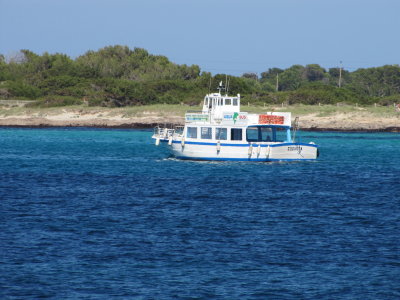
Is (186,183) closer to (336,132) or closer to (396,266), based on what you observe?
(396,266)

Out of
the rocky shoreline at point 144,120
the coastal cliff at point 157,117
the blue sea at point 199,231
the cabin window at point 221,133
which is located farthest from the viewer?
the coastal cliff at point 157,117

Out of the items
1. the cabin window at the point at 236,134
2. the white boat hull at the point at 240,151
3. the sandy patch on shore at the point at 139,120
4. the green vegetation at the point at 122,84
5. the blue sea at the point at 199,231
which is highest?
the green vegetation at the point at 122,84

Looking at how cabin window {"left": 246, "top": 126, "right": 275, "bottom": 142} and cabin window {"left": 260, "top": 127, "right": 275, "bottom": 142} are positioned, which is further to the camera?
cabin window {"left": 260, "top": 127, "right": 275, "bottom": 142}

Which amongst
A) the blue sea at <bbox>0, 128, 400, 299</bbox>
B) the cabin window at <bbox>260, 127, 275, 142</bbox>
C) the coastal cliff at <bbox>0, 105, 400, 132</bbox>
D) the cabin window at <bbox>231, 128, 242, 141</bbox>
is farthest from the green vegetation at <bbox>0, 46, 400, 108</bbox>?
the blue sea at <bbox>0, 128, 400, 299</bbox>

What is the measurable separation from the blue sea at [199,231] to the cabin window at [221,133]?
6.06 ft

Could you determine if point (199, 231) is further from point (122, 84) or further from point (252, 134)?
point (122, 84)

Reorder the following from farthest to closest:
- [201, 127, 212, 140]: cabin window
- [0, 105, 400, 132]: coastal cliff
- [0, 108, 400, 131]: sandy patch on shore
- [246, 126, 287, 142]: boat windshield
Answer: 1. [0, 105, 400, 132]: coastal cliff
2. [0, 108, 400, 131]: sandy patch on shore
3. [246, 126, 287, 142]: boat windshield
4. [201, 127, 212, 140]: cabin window

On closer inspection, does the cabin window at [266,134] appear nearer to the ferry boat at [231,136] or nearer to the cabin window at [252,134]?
the ferry boat at [231,136]

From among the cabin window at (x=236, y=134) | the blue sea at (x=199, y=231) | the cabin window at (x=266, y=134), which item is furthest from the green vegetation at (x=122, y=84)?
the blue sea at (x=199, y=231)

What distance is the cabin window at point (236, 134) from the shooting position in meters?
52.1

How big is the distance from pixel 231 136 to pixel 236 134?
A: 0.38 m

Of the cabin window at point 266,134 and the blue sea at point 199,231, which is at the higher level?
the cabin window at point 266,134

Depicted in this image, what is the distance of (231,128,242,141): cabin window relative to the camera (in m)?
52.1

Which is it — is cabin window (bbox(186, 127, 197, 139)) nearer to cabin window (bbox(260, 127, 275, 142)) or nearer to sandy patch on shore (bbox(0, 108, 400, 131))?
cabin window (bbox(260, 127, 275, 142))
